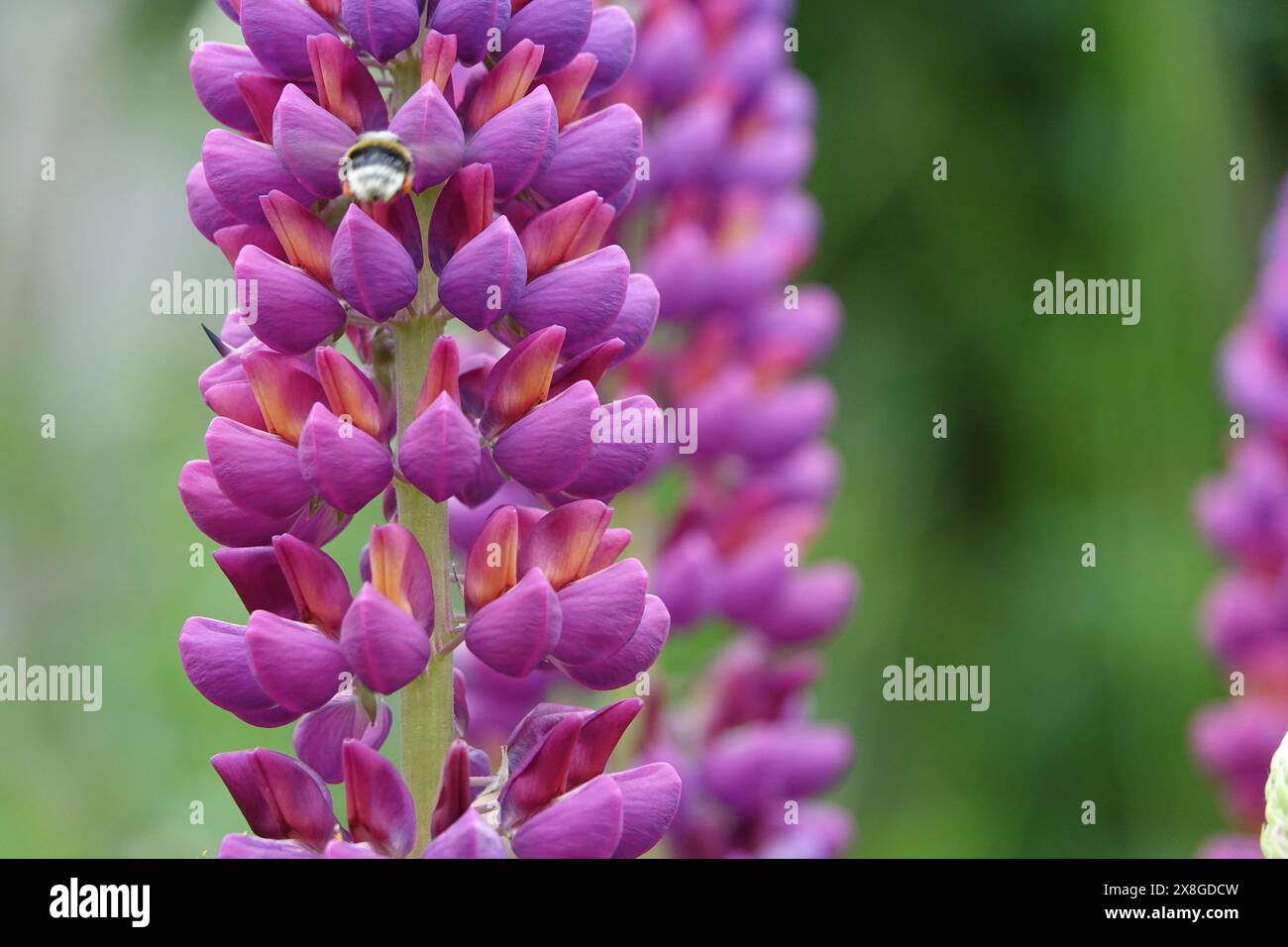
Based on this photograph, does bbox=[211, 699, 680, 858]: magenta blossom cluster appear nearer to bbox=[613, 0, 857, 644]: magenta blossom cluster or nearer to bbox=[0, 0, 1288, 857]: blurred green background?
bbox=[613, 0, 857, 644]: magenta blossom cluster

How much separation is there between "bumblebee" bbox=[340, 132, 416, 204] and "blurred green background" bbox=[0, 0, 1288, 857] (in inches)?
65.5

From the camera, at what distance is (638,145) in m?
1.14

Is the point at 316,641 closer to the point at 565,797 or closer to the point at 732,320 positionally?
the point at 565,797

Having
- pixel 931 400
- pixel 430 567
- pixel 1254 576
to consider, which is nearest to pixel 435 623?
pixel 430 567

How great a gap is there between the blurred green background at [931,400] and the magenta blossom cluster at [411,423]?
4.85 ft

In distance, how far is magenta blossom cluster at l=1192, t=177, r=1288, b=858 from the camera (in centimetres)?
247

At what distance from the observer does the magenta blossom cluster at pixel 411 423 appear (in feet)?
3.32

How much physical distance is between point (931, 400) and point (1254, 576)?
170 centimetres

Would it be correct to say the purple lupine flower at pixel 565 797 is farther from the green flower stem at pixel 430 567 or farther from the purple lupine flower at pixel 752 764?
the purple lupine flower at pixel 752 764

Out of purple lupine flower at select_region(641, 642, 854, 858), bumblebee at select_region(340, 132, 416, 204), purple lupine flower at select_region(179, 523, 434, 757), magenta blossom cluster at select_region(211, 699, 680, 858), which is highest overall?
bumblebee at select_region(340, 132, 416, 204)

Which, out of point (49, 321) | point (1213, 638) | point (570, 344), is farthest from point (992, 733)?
point (570, 344)

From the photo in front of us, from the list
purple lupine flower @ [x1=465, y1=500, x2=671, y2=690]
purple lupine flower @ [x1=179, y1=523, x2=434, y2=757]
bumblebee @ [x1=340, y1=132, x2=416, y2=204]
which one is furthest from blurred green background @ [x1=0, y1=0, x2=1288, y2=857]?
bumblebee @ [x1=340, y1=132, x2=416, y2=204]

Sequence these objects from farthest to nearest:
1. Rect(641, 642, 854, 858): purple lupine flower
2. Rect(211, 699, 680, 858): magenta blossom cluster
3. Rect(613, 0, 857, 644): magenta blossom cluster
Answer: Rect(613, 0, 857, 644): magenta blossom cluster → Rect(641, 642, 854, 858): purple lupine flower → Rect(211, 699, 680, 858): magenta blossom cluster

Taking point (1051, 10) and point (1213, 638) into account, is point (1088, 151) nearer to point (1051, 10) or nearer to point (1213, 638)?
point (1051, 10)
